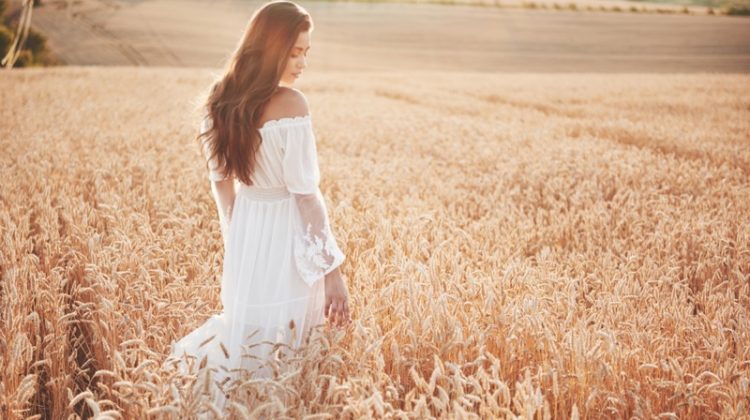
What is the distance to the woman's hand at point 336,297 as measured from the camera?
231 cm

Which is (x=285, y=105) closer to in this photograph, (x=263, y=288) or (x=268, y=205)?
(x=268, y=205)

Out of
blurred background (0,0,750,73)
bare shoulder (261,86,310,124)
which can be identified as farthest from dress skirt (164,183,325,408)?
blurred background (0,0,750,73)

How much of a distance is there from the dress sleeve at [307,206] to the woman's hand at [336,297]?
42 millimetres

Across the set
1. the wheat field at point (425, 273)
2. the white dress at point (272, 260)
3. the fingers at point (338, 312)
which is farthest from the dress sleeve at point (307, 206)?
the wheat field at point (425, 273)

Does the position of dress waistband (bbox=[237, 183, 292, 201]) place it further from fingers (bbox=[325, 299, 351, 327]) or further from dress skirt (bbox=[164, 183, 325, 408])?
fingers (bbox=[325, 299, 351, 327])

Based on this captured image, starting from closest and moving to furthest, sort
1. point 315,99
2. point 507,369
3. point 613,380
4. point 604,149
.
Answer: point 613,380
point 507,369
point 604,149
point 315,99

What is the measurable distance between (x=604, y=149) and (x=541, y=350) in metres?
6.05

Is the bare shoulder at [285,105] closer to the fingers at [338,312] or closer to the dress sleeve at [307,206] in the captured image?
the dress sleeve at [307,206]

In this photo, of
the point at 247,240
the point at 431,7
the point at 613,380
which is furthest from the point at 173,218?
the point at 431,7

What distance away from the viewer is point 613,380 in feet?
6.95

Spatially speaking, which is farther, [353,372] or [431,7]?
[431,7]

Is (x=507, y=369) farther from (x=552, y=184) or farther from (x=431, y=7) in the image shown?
(x=431, y=7)

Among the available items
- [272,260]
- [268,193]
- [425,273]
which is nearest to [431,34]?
[425,273]

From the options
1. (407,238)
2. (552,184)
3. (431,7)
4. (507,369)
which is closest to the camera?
(507,369)
